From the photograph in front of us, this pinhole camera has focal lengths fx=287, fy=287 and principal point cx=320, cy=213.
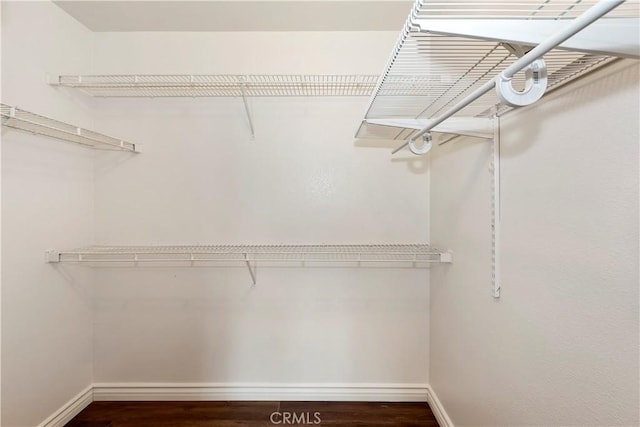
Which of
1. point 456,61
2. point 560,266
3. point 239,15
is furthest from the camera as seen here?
point 239,15

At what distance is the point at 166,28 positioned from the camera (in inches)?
66.6

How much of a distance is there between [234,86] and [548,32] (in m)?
1.43

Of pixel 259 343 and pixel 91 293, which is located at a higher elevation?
pixel 91 293

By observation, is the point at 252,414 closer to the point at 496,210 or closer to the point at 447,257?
the point at 447,257

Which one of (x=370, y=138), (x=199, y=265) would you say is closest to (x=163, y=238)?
(x=199, y=265)

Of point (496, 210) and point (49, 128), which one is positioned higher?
point (49, 128)

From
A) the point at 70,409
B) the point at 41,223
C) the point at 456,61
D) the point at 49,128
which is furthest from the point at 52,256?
the point at 456,61

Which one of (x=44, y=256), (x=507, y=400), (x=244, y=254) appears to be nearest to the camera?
(x=507, y=400)

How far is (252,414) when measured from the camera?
5.28 feet

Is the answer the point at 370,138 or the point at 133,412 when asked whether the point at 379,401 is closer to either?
the point at 133,412

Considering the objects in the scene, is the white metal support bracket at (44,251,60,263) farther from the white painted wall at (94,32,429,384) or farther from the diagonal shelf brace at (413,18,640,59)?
the diagonal shelf brace at (413,18,640,59)

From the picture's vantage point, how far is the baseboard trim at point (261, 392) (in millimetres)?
1716

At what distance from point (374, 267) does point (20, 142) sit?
186 cm

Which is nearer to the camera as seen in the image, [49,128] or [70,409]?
[49,128]
